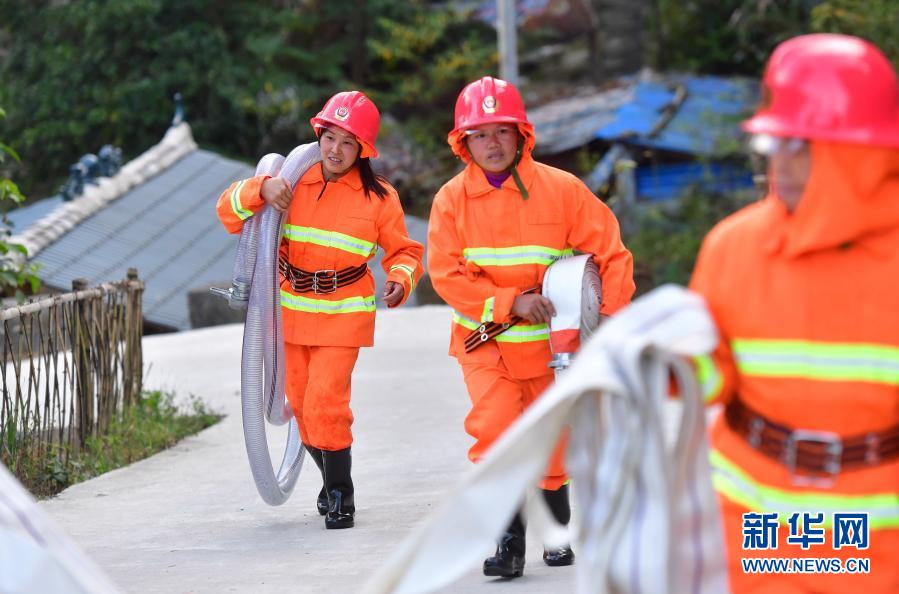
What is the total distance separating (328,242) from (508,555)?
188cm

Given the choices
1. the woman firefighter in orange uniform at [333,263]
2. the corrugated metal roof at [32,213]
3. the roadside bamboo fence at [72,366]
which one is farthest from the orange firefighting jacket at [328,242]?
the corrugated metal roof at [32,213]

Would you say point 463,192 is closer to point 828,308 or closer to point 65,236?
point 828,308

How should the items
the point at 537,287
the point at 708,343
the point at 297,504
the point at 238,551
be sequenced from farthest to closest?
the point at 297,504, the point at 238,551, the point at 537,287, the point at 708,343

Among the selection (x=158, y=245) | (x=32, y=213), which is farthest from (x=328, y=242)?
(x=32, y=213)

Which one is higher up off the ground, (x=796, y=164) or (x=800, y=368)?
(x=796, y=164)

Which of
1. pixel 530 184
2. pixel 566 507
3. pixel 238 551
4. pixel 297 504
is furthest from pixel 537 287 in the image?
pixel 297 504

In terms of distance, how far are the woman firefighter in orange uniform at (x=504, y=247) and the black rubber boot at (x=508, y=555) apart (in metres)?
0.22

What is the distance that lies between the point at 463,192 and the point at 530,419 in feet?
9.38

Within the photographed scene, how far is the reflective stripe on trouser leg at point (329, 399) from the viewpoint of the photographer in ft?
23.5

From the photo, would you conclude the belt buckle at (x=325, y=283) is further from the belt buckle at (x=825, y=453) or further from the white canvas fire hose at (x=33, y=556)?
the belt buckle at (x=825, y=453)

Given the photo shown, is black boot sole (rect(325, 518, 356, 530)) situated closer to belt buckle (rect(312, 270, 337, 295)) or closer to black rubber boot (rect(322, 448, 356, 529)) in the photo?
black rubber boot (rect(322, 448, 356, 529))

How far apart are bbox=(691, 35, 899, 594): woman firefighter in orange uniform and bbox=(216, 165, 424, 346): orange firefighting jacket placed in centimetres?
377

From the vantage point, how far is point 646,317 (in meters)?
3.43

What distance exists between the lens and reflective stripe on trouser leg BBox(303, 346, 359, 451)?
715 centimetres
